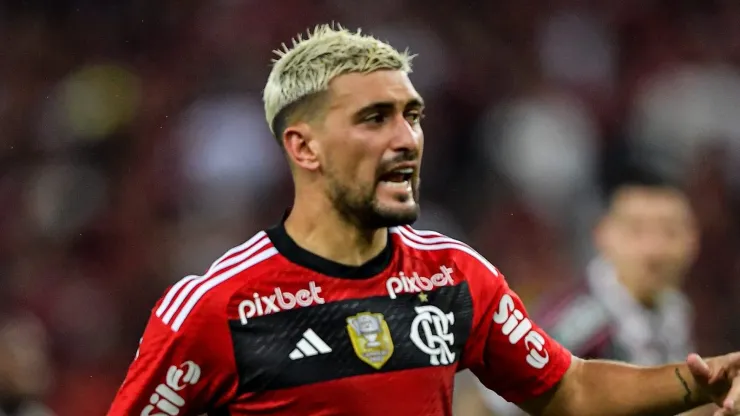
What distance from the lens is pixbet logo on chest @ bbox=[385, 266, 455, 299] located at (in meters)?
3.16

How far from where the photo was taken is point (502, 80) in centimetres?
881

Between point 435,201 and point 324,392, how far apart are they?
520 cm

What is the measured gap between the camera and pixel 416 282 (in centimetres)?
320

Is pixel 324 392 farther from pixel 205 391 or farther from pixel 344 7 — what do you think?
pixel 344 7

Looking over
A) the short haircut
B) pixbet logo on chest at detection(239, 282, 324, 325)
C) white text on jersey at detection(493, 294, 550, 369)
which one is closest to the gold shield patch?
pixbet logo on chest at detection(239, 282, 324, 325)

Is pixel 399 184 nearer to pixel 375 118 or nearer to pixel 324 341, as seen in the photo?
pixel 375 118

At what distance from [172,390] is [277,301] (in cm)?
34

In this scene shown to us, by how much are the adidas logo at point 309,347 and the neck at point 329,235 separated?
220mm

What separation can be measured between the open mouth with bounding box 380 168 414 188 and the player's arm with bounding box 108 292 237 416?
0.53m

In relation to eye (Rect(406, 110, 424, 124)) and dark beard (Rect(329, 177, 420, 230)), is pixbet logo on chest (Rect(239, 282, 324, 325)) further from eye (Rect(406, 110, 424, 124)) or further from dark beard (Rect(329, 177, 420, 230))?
eye (Rect(406, 110, 424, 124))

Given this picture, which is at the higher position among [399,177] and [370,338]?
[399,177]

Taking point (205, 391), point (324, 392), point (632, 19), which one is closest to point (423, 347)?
point (324, 392)

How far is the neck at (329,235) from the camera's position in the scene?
315 cm

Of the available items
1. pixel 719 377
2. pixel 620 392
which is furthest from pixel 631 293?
pixel 719 377
